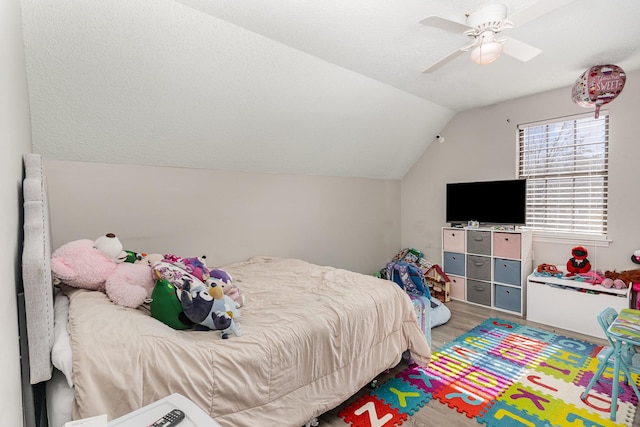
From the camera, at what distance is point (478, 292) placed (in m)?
3.99

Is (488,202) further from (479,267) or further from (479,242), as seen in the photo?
(479,267)

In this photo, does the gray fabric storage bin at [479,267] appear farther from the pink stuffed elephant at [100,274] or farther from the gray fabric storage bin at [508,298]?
the pink stuffed elephant at [100,274]

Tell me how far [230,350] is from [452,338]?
7.92ft

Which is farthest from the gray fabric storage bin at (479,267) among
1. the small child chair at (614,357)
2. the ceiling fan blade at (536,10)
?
the ceiling fan blade at (536,10)

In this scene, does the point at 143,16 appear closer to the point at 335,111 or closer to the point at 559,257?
the point at 335,111

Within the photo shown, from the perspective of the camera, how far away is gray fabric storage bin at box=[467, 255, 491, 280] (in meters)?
3.90

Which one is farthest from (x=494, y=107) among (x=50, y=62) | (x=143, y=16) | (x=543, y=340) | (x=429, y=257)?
(x=50, y=62)

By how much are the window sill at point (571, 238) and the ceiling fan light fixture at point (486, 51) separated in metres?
2.67

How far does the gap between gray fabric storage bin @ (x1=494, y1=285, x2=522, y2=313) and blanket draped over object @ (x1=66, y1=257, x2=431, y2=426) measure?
6.42 ft

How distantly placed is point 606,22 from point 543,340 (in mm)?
2679

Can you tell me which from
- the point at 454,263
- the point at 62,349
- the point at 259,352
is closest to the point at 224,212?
the point at 259,352

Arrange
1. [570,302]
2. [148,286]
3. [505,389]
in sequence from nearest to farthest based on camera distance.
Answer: [148,286], [505,389], [570,302]

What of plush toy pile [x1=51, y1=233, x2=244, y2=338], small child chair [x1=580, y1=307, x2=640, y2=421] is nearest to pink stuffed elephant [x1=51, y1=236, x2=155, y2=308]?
plush toy pile [x1=51, y1=233, x2=244, y2=338]

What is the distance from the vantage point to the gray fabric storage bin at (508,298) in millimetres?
3645
